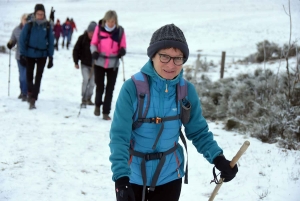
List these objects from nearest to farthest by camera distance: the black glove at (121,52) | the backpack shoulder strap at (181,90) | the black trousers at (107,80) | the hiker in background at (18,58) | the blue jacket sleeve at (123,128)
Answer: the blue jacket sleeve at (123,128)
the backpack shoulder strap at (181,90)
the black glove at (121,52)
the black trousers at (107,80)
the hiker in background at (18,58)

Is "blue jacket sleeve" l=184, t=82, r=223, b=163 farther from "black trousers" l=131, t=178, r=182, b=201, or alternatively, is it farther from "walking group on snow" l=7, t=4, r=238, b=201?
"black trousers" l=131, t=178, r=182, b=201

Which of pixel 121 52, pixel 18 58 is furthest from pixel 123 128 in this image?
pixel 18 58

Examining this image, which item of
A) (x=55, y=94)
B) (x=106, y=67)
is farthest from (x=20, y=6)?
(x=106, y=67)

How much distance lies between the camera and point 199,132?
2.62 m

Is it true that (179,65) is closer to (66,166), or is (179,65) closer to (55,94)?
(66,166)

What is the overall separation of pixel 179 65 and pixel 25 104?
Answer: 6.55m

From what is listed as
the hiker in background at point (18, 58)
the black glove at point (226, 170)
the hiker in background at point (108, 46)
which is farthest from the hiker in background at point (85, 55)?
the black glove at point (226, 170)

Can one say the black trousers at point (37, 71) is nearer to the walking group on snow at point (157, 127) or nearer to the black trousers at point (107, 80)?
the black trousers at point (107, 80)

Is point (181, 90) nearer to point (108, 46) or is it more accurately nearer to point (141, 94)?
point (141, 94)

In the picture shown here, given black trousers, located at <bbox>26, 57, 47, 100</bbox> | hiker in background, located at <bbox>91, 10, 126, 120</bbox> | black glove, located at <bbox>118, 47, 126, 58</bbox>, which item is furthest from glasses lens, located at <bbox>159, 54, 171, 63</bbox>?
black trousers, located at <bbox>26, 57, 47, 100</bbox>

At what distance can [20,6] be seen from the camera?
35906 millimetres

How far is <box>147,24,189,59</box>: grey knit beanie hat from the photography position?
234 cm

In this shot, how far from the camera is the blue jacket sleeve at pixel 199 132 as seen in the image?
2.53m

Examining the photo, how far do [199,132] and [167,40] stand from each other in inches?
29.2
